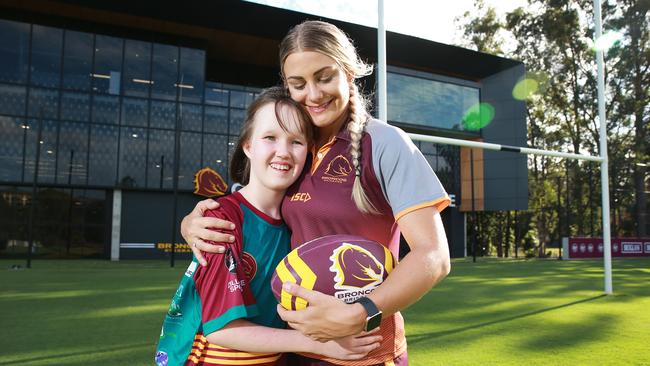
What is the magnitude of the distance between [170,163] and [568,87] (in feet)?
82.8

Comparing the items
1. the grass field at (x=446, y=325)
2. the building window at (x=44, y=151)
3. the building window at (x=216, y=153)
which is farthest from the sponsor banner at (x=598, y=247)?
the building window at (x=44, y=151)

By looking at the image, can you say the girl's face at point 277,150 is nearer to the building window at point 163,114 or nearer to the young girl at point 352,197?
the young girl at point 352,197

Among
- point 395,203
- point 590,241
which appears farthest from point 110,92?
point 590,241

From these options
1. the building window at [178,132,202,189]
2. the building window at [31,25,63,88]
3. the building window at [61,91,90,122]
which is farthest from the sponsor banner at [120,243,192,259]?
the building window at [31,25,63,88]

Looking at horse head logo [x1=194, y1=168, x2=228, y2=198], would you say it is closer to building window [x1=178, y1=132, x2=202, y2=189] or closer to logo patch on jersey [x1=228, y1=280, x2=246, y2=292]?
building window [x1=178, y1=132, x2=202, y2=189]

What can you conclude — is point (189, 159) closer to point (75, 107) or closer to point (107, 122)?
point (107, 122)

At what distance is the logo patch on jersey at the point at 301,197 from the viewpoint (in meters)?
1.76

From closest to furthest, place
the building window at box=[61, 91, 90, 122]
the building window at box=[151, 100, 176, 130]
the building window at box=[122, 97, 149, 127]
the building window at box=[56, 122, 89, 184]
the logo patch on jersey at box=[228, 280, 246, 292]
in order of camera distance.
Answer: the logo patch on jersey at box=[228, 280, 246, 292]
the building window at box=[56, 122, 89, 184]
the building window at box=[61, 91, 90, 122]
the building window at box=[122, 97, 149, 127]
the building window at box=[151, 100, 176, 130]

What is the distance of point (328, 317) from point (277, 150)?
2.27 feet

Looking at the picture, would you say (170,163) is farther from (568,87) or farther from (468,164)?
(568,87)

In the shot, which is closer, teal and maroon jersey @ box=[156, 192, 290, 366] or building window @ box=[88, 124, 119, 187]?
teal and maroon jersey @ box=[156, 192, 290, 366]

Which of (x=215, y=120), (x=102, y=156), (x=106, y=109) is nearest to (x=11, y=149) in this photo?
(x=102, y=156)

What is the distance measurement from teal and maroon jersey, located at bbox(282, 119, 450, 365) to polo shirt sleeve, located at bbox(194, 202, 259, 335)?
28 cm

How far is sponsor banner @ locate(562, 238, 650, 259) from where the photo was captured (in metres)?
23.4
